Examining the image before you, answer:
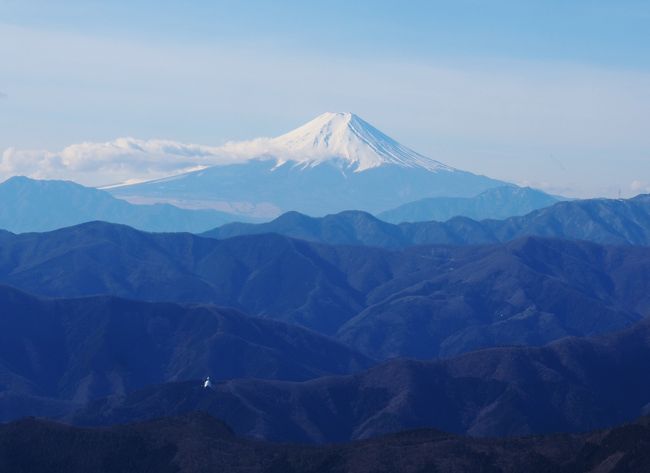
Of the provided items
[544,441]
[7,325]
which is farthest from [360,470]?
[7,325]

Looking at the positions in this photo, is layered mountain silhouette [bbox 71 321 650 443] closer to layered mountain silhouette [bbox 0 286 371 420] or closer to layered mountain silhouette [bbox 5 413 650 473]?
layered mountain silhouette [bbox 0 286 371 420]

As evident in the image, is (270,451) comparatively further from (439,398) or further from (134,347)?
(134,347)

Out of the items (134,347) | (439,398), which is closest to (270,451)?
(439,398)

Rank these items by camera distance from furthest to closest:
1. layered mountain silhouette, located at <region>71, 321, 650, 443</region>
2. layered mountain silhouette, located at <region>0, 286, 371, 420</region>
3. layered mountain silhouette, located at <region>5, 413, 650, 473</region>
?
1. layered mountain silhouette, located at <region>0, 286, 371, 420</region>
2. layered mountain silhouette, located at <region>71, 321, 650, 443</region>
3. layered mountain silhouette, located at <region>5, 413, 650, 473</region>

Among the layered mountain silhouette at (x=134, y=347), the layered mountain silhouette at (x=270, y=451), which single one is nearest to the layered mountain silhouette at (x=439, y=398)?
the layered mountain silhouette at (x=134, y=347)

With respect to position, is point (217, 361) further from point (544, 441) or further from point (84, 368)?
point (544, 441)

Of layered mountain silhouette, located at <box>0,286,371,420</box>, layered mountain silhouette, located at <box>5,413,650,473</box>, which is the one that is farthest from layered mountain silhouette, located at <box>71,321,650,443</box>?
layered mountain silhouette, located at <box>5,413,650,473</box>
